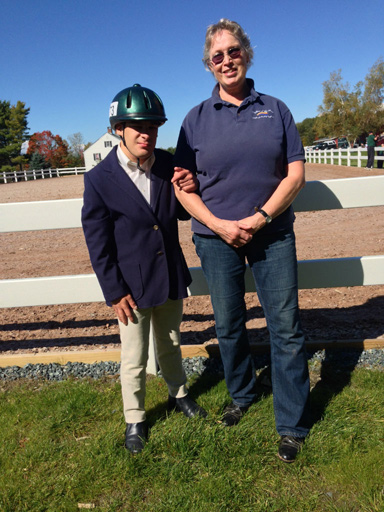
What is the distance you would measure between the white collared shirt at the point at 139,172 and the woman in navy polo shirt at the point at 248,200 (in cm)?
18

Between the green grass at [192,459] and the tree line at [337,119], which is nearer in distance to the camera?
the green grass at [192,459]

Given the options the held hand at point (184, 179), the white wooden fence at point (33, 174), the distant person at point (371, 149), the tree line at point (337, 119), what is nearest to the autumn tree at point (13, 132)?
the tree line at point (337, 119)

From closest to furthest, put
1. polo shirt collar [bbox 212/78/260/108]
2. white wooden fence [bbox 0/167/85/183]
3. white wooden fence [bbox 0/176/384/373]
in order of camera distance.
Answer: polo shirt collar [bbox 212/78/260/108] → white wooden fence [bbox 0/176/384/373] → white wooden fence [bbox 0/167/85/183]

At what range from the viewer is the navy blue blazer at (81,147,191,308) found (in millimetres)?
2539

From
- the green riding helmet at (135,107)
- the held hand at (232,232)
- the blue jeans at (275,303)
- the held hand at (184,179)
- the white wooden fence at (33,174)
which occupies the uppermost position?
the white wooden fence at (33,174)

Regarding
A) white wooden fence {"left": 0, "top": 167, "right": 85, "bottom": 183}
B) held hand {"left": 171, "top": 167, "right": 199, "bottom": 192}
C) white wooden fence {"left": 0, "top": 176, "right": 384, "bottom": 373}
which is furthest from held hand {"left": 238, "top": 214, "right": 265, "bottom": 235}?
white wooden fence {"left": 0, "top": 167, "right": 85, "bottom": 183}

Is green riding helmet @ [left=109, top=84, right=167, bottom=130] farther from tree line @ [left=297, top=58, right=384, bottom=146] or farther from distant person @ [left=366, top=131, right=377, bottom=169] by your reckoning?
tree line @ [left=297, top=58, right=384, bottom=146]

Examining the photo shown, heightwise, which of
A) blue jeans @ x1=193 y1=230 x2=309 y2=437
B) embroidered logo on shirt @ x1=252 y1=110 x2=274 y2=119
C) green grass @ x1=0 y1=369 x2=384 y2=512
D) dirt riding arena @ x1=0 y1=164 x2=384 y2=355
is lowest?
green grass @ x1=0 y1=369 x2=384 y2=512

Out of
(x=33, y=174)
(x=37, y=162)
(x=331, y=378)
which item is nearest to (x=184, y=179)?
(x=331, y=378)

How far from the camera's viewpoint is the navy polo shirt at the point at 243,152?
2480 mm

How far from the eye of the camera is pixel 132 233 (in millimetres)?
2623

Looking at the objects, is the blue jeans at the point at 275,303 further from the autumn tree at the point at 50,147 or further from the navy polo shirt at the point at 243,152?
the autumn tree at the point at 50,147

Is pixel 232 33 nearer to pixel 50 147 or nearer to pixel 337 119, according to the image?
A: pixel 337 119

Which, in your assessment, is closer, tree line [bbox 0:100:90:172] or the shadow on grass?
the shadow on grass
